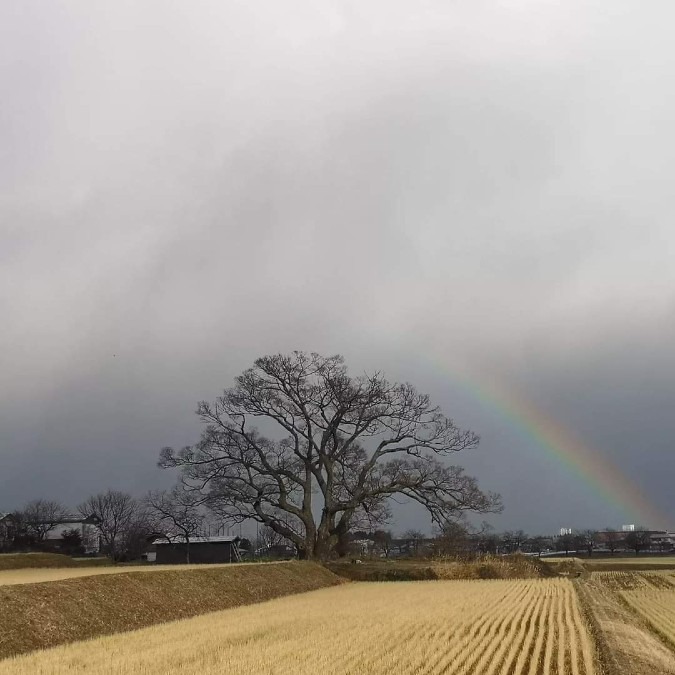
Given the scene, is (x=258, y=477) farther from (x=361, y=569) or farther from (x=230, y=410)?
(x=361, y=569)

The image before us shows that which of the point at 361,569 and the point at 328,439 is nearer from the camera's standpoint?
the point at 361,569

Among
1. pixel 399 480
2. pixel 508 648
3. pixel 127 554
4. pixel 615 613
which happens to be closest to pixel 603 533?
pixel 127 554

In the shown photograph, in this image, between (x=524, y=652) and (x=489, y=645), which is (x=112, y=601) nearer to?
(x=489, y=645)

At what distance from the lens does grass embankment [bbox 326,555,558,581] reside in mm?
51719

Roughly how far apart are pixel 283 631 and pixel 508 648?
6984 mm

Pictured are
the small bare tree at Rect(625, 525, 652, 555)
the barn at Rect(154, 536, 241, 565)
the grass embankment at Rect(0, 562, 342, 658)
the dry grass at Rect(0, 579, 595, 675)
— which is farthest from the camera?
the small bare tree at Rect(625, 525, 652, 555)

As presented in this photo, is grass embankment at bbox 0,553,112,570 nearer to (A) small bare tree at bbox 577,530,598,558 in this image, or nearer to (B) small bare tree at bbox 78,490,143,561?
(B) small bare tree at bbox 78,490,143,561

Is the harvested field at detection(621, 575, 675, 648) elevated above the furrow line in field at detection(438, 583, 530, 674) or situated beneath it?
situated beneath

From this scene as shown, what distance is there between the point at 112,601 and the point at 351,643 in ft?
32.2

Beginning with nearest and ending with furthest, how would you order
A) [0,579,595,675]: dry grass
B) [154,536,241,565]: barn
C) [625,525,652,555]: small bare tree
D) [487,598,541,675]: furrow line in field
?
[0,579,595,675]: dry grass
[487,598,541,675]: furrow line in field
[154,536,241,565]: barn
[625,525,652,555]: small bare tree

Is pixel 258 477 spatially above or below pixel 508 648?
above

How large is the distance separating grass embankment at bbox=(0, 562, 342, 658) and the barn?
52.6 meters

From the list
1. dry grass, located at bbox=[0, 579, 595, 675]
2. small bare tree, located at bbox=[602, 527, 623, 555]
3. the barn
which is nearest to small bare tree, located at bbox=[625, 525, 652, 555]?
small bare tree, located at bbox=[602, 527, 623, 555]

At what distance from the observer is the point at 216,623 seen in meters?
24.4
